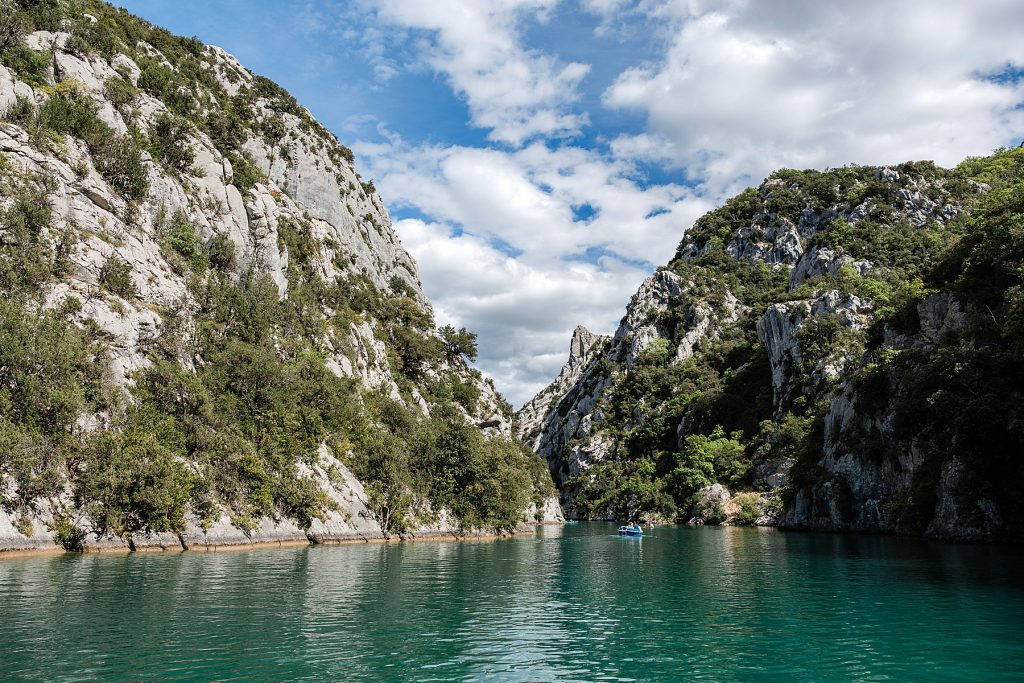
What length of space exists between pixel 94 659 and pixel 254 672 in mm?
4752

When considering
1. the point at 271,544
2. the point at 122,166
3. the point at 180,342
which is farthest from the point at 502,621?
the point at 122,166

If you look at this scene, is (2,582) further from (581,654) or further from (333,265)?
(333,265)

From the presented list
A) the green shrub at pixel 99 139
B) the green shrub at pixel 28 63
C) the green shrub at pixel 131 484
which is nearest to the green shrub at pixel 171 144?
the green shrub at pixel 99 139

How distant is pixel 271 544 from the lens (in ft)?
200

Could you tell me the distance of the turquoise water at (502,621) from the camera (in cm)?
1875

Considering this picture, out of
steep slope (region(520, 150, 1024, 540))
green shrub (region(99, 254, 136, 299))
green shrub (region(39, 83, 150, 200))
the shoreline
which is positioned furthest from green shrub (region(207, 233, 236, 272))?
steep slope (region(520, 150, 1024, 540))

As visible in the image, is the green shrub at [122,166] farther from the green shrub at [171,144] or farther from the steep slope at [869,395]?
the steep slope at [869,395]

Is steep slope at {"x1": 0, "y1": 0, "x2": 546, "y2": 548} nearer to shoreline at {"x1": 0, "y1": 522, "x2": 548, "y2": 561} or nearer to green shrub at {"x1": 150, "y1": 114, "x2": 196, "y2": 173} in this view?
green shrub at {"x1": 150, "y1": 114, "x2": 196, "y2": 173}

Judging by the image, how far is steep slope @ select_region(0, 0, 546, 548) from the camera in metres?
49.0

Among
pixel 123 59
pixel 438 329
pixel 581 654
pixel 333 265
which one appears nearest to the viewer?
pixel 581 654

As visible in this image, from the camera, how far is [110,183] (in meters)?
72.3

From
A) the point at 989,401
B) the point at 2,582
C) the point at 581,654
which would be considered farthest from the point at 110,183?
the point at 989,401

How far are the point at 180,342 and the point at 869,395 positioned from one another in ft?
273

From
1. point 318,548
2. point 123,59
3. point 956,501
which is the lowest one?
point 318,548
